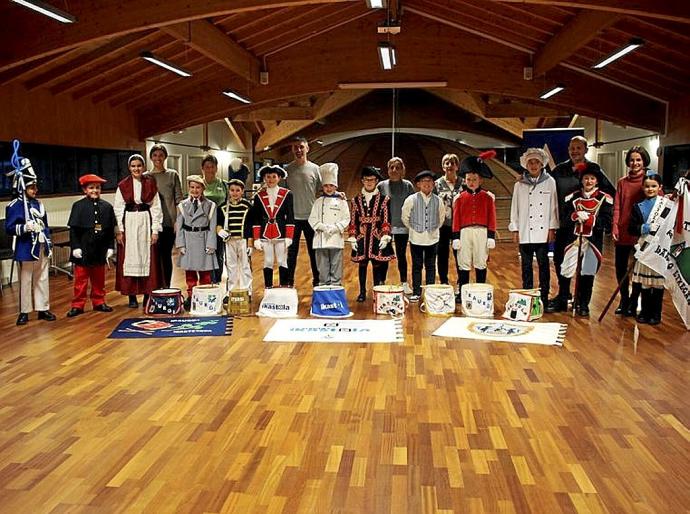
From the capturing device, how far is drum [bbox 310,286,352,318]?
704 cm

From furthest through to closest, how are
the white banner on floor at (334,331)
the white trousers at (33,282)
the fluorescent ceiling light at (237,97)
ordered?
the fluorescent ceiling light at (237,97) → the white trousers at (33,282) → the white banner on floor at (334,331)

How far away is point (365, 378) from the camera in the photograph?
5012mm

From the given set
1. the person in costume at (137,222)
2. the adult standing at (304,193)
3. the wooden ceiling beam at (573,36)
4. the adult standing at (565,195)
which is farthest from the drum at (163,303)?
the wooden ceiling beam at (573,36)

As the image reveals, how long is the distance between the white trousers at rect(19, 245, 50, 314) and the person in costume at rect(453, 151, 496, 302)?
148 inches

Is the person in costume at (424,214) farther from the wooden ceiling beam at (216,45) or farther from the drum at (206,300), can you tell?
the wooden ceiling beam at (216,45)

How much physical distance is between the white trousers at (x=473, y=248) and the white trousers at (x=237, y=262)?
208cm

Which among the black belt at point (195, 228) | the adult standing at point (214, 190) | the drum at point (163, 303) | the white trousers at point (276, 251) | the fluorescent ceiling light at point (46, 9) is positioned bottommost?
the drum at point (163, 303)

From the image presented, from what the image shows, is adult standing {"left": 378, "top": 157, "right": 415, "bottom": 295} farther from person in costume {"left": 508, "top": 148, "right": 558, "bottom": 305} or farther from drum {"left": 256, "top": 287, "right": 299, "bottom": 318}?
drum {"left": 256, "top": 287, "right": 299, "bottom": 318}

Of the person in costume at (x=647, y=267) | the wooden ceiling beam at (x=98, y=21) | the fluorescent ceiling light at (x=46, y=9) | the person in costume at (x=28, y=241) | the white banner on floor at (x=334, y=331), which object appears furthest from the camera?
the wooden ceiling beam at (x=98, y=21)

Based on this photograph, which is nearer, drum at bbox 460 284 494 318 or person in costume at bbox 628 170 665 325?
person in costume at bbox 628 170 665 325

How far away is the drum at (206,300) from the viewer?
705cm

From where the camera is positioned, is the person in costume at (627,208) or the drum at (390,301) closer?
the person in costume at (627,208)

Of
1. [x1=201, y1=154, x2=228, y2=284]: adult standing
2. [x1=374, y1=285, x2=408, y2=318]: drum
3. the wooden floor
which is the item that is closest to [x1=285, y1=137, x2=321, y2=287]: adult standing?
[x1=201, y1=154, x2=228, y2=284]: adult standing

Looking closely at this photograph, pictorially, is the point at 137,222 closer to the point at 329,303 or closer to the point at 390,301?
the point at 329,303
